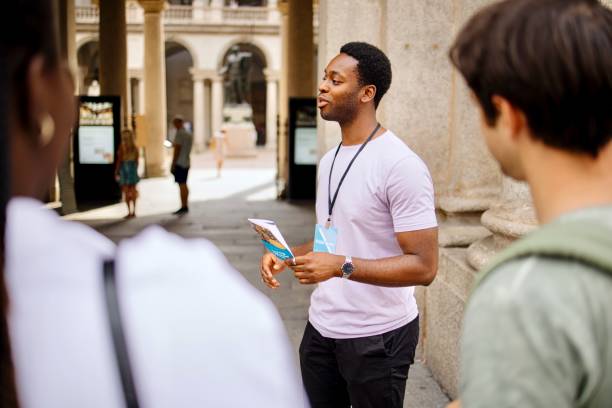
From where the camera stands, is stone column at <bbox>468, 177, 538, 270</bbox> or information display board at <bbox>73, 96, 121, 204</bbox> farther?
information display board at <bbox>73, 96, 121, 204</bbox>

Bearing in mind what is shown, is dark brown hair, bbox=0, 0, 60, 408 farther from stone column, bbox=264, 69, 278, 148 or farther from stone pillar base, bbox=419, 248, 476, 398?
stone column, bbox=264, 69, 278, 148

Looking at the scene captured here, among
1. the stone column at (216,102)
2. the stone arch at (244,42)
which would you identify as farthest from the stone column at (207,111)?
the stone arch at (244,42)

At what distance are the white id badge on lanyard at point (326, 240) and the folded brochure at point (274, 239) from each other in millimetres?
187

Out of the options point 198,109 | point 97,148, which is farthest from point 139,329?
point 198,109

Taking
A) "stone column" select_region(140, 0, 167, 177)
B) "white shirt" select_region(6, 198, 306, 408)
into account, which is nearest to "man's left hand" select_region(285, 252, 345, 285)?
"white shirt" select_region(6, 198, 306, 408)

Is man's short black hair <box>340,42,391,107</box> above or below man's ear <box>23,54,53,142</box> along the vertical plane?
above

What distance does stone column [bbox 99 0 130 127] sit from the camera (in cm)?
1584

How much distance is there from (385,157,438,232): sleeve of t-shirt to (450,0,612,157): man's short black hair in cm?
147

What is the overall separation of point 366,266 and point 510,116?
1.45 meters

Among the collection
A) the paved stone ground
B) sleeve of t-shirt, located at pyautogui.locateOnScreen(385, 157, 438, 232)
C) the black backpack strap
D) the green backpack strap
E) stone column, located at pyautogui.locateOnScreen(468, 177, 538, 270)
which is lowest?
the paved stone ground

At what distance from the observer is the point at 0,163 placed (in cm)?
72

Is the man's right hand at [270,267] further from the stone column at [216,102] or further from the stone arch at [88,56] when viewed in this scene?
the stone column at [216,102]

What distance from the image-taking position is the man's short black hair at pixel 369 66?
2.83 meters

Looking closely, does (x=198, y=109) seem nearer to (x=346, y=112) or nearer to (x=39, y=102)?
(x=346, y=112)
